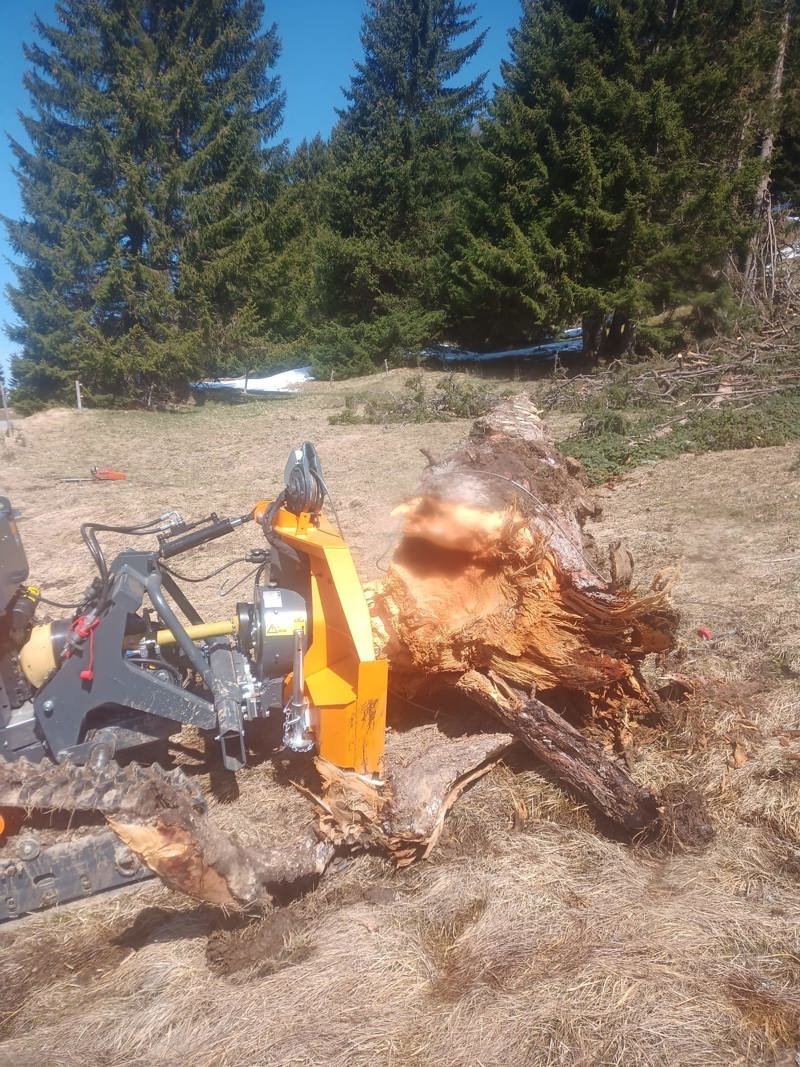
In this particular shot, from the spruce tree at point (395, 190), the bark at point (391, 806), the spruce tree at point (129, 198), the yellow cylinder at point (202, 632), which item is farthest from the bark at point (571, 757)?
the spruce tree at point (395, 190)

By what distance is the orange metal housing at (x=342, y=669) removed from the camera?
10.9 ft

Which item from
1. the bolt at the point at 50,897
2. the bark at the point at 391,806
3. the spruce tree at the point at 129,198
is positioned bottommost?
the bolt at the point at 50,897

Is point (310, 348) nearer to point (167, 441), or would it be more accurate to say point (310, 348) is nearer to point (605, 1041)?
point (167, 441)

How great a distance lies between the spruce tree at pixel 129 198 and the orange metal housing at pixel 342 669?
19532mm

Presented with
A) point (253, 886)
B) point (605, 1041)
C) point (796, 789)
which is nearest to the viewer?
point (605, 1041)

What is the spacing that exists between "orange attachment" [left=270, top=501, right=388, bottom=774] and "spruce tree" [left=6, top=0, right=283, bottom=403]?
770 inches

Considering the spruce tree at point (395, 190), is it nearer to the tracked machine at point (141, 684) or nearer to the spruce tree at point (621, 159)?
the spruce tree at point (621, 159)

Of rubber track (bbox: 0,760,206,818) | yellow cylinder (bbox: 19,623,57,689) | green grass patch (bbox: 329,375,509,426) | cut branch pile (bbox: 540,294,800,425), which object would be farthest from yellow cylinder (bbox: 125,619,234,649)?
green grass patch (bbox: 329,375,509,426)

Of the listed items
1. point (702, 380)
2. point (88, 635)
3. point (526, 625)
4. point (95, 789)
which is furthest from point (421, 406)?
point (95, 789)

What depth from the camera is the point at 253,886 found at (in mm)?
3023

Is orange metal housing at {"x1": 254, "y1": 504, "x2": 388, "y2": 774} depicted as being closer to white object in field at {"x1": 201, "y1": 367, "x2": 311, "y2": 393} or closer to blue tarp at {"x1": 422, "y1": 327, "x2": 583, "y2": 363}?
blue tarp at {"x1": 422, "y1": 327, "x2": 583, "y2": 363}

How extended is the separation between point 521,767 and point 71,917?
229 centimetres

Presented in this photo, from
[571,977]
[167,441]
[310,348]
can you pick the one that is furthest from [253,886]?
[310,348]

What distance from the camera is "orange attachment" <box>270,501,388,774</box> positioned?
131 inches
